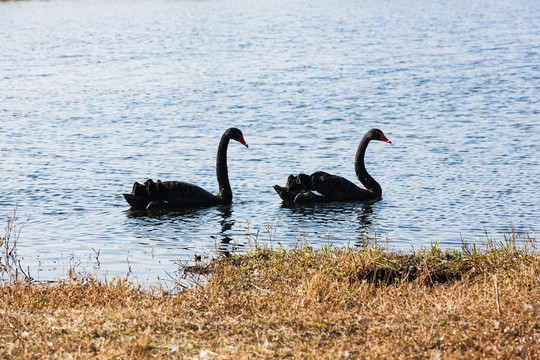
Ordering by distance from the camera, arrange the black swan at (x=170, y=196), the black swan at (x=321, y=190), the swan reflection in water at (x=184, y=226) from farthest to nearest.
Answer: the black swan at (x=321, y=190) < the black swan at (x=170, y=196) < the swan reflection in water at (x=184, y=226)

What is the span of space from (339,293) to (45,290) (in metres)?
2.84

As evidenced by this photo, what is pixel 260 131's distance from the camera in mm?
20797

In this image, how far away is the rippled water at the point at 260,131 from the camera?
38.8ft

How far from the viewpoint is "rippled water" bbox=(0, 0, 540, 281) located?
38.8 feet

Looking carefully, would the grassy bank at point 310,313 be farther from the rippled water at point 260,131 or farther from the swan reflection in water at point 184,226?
the swan reflection in water at point 184,226

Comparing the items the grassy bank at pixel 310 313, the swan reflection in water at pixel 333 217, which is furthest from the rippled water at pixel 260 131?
the grassy bank at pixel 310 313

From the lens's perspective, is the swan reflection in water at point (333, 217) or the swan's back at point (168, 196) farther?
the swan's back at point (168, 196)

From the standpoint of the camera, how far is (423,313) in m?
6.41

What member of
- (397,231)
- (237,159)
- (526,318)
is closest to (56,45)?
(237,159)

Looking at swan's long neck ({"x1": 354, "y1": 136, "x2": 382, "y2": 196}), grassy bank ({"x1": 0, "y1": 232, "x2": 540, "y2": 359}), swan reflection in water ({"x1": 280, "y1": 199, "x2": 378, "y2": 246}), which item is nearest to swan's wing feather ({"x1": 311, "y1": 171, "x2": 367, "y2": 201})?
swan reflection in water ({"x1": 280, "y1": 199, "x2": 378, "y2": 246})

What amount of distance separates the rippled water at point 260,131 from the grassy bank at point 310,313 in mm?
2004

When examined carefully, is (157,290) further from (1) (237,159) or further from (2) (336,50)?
(2) (336,50)

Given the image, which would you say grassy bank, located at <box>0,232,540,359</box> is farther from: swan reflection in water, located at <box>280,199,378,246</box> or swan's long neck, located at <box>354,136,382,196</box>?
swan's long neck, located at <box>354,136,382,196</box>

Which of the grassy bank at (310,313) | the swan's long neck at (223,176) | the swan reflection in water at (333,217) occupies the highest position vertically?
the swan's long neck at (223,176)
